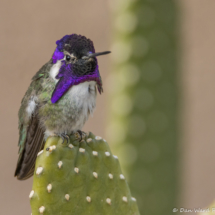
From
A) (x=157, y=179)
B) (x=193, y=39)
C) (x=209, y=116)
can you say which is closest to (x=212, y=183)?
(x=209, y=116)

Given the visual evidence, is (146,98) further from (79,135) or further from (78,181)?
(78,181)

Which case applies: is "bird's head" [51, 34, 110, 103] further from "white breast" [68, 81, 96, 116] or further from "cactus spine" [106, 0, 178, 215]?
"cactus spine" [106, 0, 178, 215]

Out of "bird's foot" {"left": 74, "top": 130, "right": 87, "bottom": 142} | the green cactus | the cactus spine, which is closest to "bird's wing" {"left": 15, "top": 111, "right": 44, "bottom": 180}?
"bird's foot" {"left": 74, "top": 130, "right": 87, "bottom": 142}

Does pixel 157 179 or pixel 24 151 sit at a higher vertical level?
pixel 24 151

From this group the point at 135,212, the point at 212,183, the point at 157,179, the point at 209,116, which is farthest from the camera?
the point at 209,116

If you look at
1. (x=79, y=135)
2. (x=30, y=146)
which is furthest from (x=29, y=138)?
(x=79, y=135)

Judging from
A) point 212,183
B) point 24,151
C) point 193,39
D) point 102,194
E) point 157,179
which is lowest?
point 212,183

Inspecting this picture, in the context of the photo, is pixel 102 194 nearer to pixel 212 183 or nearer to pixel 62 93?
pixel 62 93
